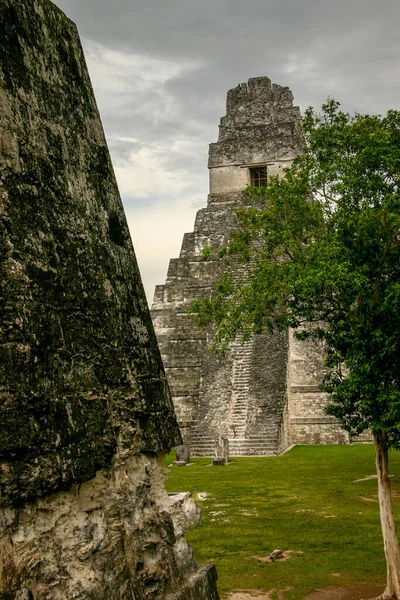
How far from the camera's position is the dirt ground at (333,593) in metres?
5.89

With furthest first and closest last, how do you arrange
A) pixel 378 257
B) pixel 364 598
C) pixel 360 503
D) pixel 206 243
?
pixel 206 243 < pixel 360 503 < pixel 378 257 < pixel 364 598

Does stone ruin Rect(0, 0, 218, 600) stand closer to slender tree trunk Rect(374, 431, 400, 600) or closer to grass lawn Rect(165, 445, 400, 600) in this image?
slender tree trunk Rect(374, 431, 400, 600)

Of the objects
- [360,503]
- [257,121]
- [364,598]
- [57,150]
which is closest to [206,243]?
[257,121]

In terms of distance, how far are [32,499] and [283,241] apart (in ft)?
20.8

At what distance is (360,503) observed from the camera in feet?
30.7

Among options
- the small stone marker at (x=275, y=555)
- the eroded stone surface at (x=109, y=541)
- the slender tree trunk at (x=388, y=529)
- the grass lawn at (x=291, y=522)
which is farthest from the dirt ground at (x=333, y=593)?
the eroded stone surface at (x=109, y=541)

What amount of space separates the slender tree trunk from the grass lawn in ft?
1.57

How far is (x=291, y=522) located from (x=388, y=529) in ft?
8.31

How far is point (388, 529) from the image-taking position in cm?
609

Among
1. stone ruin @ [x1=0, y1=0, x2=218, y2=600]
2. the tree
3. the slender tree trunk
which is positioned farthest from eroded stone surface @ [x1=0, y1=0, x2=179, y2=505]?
the slender tree trunk

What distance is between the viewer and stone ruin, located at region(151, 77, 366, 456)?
1627 cm

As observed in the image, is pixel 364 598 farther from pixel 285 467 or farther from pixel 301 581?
pixel 285 467

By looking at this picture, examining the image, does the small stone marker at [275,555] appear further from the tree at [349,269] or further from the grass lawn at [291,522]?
the tree at [349,269]

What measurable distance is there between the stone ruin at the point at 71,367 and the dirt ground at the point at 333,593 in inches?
136
